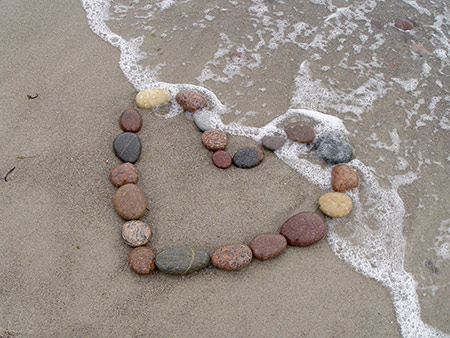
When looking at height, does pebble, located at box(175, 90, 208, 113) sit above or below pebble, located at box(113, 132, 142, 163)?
above

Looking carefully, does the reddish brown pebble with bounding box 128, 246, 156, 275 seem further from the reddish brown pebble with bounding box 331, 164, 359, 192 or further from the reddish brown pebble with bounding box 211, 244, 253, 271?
the reddish brown pebble with bounding box 331, 164, 359, 192

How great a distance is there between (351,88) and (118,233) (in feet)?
9.71

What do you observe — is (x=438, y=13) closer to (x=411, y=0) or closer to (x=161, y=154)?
(x=411, y=0)

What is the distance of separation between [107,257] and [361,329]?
1.93 metres

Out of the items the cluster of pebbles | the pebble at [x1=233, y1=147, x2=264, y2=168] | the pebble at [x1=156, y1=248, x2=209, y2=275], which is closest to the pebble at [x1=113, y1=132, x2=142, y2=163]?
the cluster of pebbles

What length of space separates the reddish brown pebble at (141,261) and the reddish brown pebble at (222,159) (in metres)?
1.02

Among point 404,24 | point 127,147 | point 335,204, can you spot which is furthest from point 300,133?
point 404,24

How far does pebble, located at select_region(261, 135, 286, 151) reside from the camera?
3447 mm

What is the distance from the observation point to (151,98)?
371 cm

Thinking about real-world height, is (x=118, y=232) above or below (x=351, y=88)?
below

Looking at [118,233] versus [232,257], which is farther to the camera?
[118,233]

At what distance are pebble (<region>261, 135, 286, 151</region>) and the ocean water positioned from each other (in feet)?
0.35

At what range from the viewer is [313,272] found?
2.76 metres

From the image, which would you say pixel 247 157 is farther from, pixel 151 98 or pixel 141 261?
pixel 141 261
